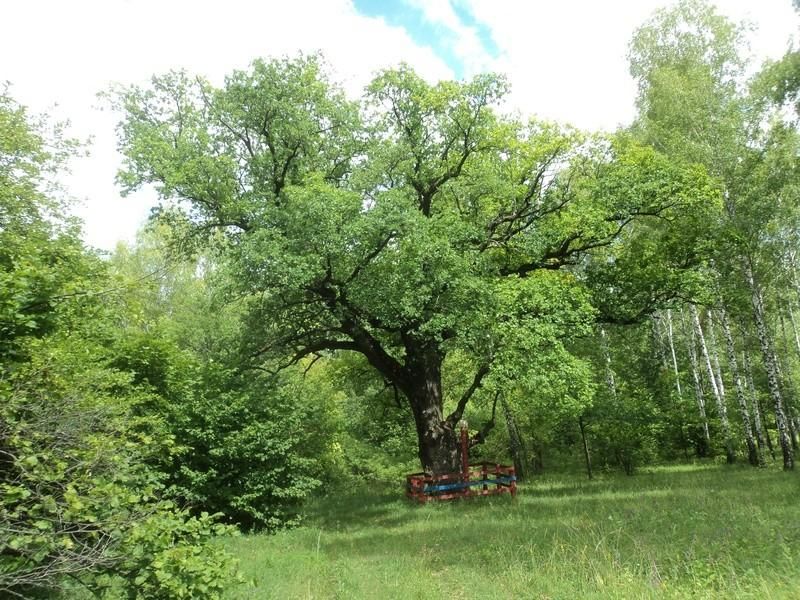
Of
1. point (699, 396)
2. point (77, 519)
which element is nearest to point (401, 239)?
point (77, 519)

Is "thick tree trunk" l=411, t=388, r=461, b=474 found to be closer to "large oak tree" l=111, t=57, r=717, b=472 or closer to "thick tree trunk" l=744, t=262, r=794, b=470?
"large oak tree" l=111, t=57, r=717, b=472

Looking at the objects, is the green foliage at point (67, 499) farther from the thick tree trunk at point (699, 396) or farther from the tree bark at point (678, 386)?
the thick tree trunk at point (699, 396)

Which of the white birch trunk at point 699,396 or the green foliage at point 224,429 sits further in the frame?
the white birch trunk at point 699,396

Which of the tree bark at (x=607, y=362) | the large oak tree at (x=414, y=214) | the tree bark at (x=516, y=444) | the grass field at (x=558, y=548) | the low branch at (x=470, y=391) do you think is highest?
the large oak tree at (x=414, y=214)

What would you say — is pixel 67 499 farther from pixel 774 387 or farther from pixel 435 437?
pixel 774 387

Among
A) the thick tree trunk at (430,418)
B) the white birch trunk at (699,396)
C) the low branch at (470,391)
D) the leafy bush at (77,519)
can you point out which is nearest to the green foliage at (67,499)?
the leafy bush at (77,519)

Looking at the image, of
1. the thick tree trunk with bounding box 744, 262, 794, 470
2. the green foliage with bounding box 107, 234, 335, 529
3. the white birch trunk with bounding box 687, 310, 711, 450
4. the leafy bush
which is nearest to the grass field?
the leafy bush

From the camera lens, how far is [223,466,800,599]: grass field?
593 centimetres

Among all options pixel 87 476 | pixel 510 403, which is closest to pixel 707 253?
pixel 510 403

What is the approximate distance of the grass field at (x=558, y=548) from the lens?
5930 millimetres

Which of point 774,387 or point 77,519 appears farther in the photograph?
point 774,387

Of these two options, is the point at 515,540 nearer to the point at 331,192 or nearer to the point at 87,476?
the point at 87,476

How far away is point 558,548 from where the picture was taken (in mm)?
7871

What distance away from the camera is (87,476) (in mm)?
4574
